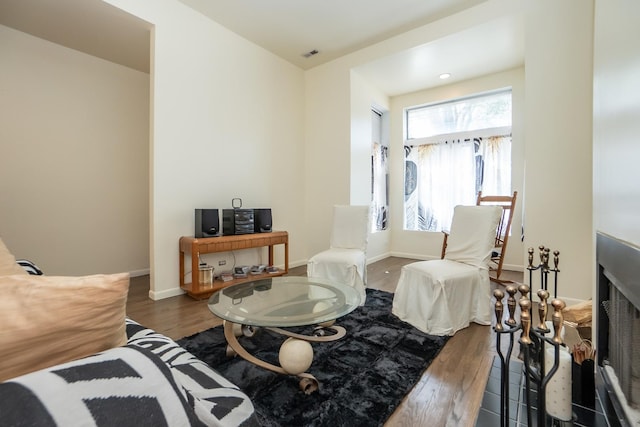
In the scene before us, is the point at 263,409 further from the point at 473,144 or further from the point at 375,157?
the point at 473,144

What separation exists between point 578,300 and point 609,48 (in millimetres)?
2262

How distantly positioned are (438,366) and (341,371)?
1.88ft

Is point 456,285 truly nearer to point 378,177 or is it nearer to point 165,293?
point 165,293

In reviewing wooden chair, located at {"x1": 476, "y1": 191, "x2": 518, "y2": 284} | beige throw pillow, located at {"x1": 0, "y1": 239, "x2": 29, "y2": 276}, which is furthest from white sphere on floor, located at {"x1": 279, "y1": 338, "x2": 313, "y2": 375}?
wooden chair, located at {"x1": 476, "y1": 191, "x2": 518, "y2": 284}

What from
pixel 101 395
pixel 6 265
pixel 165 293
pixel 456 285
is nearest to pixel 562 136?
pixel 456 285

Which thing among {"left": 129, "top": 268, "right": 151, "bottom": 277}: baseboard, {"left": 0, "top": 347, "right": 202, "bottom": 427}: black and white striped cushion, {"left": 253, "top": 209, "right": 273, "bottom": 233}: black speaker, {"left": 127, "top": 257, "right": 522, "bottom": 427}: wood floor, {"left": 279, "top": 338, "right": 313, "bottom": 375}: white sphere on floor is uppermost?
{"left": 253, "top": 209, "right": 273, "bottom": 233}: black speaker

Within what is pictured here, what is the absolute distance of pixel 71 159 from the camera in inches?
130

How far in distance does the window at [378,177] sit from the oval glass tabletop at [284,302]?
9.25ft

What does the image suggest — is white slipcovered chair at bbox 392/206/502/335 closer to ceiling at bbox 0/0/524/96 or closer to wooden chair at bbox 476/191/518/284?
wooden chair at bbox 476/191/518/284

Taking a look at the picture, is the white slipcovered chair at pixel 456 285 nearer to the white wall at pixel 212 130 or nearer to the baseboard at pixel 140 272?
the white wall at pixel 212 130

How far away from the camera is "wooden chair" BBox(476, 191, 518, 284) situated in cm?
345

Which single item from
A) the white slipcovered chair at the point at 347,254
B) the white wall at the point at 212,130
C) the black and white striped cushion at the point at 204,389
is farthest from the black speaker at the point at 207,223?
the black and white striped cushion at the point at 204,389

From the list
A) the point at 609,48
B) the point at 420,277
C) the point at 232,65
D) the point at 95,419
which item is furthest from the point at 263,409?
the point at 232,65

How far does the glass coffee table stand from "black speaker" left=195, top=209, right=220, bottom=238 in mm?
Answer: 1115
